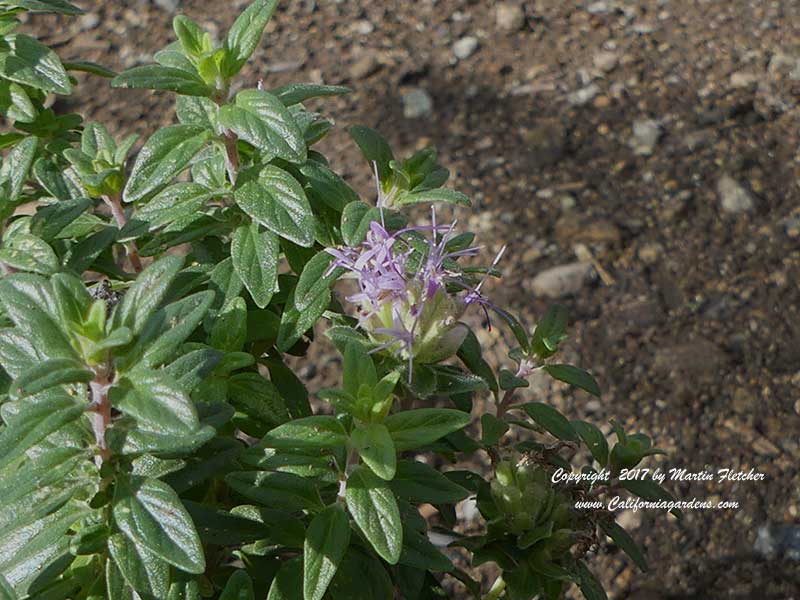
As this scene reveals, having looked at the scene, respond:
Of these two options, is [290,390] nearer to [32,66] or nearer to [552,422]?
[552,422]

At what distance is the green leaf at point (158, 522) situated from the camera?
994 millimetres

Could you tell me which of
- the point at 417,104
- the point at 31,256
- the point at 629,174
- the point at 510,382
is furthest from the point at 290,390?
the point at 417,104

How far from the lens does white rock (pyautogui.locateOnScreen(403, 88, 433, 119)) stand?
9.64 ft

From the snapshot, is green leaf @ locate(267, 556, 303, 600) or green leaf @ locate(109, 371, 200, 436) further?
green leaf @ locate(267, 556, 303, 600)

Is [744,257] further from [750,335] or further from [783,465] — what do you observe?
[783,465]

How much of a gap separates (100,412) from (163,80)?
399 millimetres

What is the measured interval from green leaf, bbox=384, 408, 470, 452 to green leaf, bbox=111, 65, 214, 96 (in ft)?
1.49

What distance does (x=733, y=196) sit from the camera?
266 cm

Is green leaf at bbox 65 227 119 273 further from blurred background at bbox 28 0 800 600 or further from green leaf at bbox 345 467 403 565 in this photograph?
blurred background at bbox 28 0 800 600

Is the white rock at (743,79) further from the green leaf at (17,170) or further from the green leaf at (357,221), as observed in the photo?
the green leaf at (17,170)

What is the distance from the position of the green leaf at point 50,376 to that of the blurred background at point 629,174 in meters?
1.40

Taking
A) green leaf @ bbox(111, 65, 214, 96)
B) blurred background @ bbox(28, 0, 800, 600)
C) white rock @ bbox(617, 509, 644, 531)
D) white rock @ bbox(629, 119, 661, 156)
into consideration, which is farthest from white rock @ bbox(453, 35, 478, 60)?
green leaf @ bbox(111, 65, 214, 96)

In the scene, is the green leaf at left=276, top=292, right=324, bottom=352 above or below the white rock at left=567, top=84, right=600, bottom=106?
above

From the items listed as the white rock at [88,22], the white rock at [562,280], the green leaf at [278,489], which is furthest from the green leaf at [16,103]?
the white rock at [88,22]
